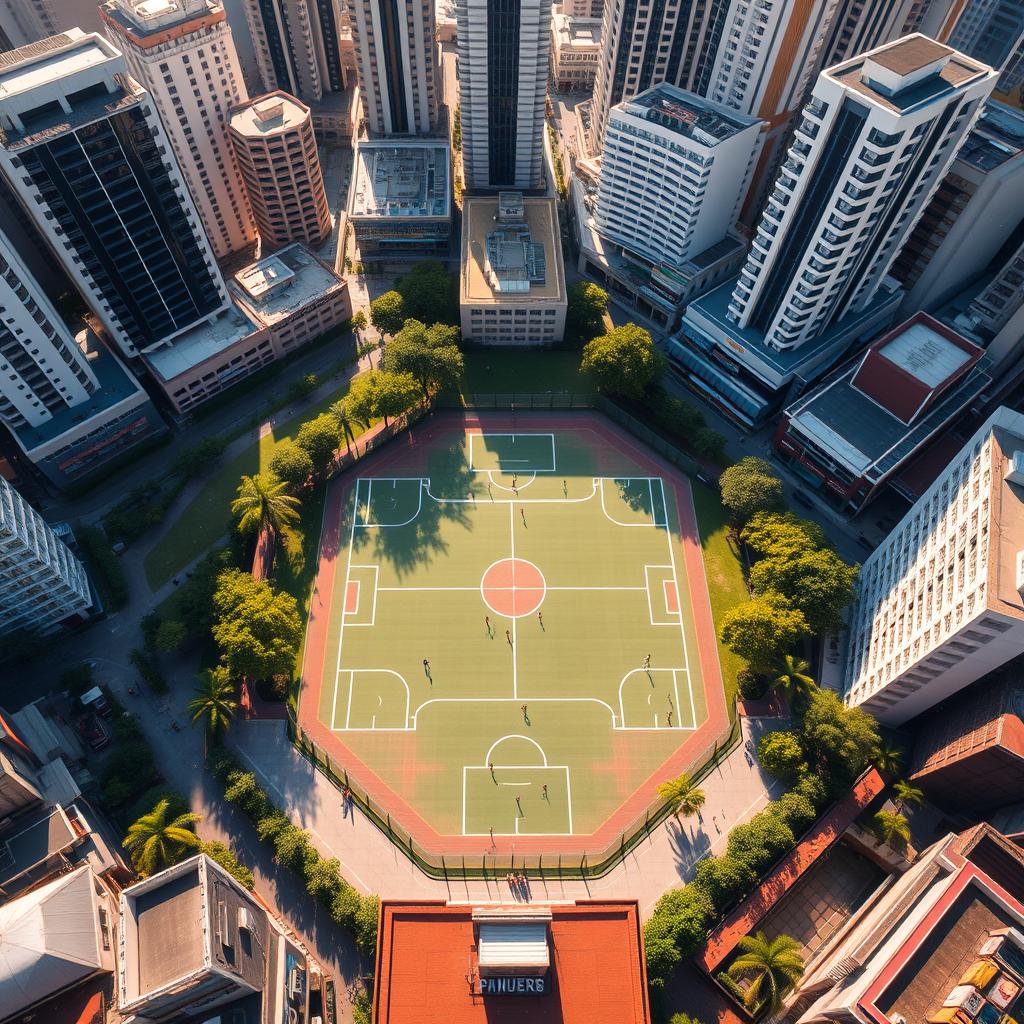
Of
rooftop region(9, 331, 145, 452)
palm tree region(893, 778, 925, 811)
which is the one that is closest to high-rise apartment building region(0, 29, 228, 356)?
rooftop region(9, 331, 145, 452)

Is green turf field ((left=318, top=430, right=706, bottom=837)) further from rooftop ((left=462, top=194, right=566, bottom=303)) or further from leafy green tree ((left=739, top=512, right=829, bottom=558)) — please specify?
rooftop ((left=462, top=194, right=566, bottom=303))

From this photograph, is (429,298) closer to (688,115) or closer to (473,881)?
(688,115)

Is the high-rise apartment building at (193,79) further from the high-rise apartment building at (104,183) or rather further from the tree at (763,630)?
the tree at (763,630)

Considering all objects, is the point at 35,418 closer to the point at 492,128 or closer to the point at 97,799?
the point at 97,799

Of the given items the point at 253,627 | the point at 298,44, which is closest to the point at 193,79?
the point at 298,44

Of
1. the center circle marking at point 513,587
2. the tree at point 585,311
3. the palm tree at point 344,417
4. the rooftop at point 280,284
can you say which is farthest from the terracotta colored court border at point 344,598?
the rooftop at point 280,284

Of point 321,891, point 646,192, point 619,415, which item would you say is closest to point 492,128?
point 646,192
